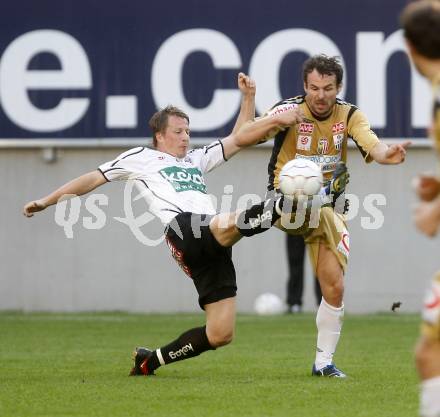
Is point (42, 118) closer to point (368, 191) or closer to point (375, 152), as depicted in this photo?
point (368, 191)

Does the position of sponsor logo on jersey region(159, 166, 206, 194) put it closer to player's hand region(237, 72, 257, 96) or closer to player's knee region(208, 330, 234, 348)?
player's hand region(237, 72, 257, 96)

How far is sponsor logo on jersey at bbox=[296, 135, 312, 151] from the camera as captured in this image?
9.47 m

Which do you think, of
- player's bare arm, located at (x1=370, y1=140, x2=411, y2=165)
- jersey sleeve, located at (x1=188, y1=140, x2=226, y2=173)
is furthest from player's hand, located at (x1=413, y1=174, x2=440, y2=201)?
jersey sleeve, located at (x1=188, y1=140, x2=226, y2=173)

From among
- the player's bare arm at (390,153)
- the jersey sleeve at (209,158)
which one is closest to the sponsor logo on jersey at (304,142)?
the player's bare arm at (390,153)

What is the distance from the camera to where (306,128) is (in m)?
9.46

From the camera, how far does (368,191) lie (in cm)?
1861

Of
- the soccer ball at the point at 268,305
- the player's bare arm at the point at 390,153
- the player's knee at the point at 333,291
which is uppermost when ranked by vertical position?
the player's bare arm at the point at 390,153

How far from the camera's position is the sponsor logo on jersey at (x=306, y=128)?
31.0 feet

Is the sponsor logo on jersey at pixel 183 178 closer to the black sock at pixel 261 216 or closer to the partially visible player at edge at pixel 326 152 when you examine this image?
the partially visible player at edge at pixel 326 152

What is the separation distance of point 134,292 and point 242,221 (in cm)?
1031

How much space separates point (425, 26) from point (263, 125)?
12.5ft

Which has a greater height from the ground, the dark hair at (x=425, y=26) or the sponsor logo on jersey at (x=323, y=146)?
the dark hair at (x=425, y=26)

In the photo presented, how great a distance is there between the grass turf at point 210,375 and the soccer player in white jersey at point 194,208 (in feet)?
1.32

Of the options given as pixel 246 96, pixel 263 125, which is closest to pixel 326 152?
pixel 263 125
